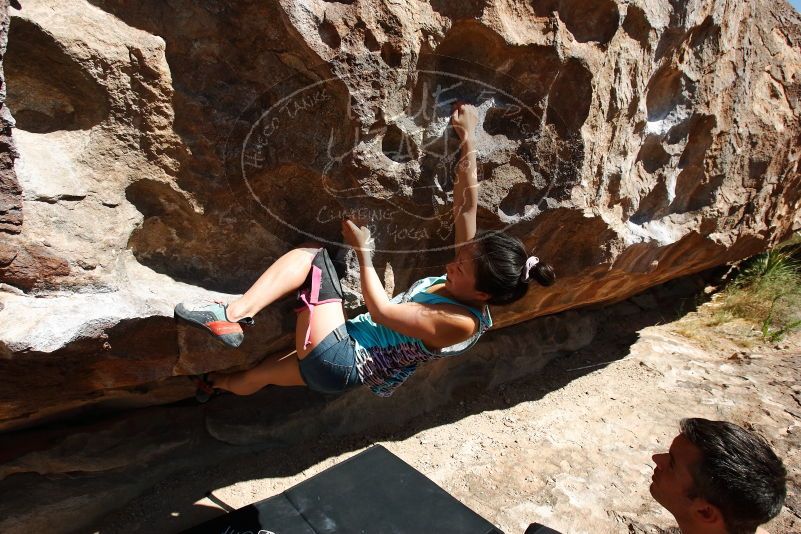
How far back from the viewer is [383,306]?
1699mm

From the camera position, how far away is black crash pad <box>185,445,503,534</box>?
186 cm

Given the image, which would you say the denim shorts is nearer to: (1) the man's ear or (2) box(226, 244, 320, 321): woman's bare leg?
(2) box(226, 244, 320, 321): woman's bare leg

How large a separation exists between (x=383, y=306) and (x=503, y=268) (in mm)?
354

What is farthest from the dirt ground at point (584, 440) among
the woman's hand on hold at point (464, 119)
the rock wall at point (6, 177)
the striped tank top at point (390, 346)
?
the woman's hand on hold at point (464, 119)

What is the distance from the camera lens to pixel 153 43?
1.46 m

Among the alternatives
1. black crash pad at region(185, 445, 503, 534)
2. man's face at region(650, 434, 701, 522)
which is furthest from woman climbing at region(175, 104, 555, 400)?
man's face at region(650, 434, 701, 522)

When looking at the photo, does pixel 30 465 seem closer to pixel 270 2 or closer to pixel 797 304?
pixel 270 2

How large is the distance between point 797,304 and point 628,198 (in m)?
2.46

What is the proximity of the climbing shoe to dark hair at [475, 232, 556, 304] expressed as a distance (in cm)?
68

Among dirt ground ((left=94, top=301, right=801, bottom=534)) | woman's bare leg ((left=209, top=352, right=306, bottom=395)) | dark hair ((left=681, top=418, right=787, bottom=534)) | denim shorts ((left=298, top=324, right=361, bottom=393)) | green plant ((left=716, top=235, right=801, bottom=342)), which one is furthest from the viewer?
green plant ((left=716, top=235, right=801, bottom=342))

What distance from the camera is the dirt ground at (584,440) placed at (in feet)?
7.57

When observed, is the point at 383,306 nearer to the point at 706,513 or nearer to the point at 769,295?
the point at 706,513

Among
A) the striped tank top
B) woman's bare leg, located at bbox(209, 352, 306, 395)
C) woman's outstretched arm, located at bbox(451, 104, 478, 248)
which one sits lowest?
woman's bare leg, located at bbox(209, 352, 306, 395)

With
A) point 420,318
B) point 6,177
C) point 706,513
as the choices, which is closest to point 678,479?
point 706,513
